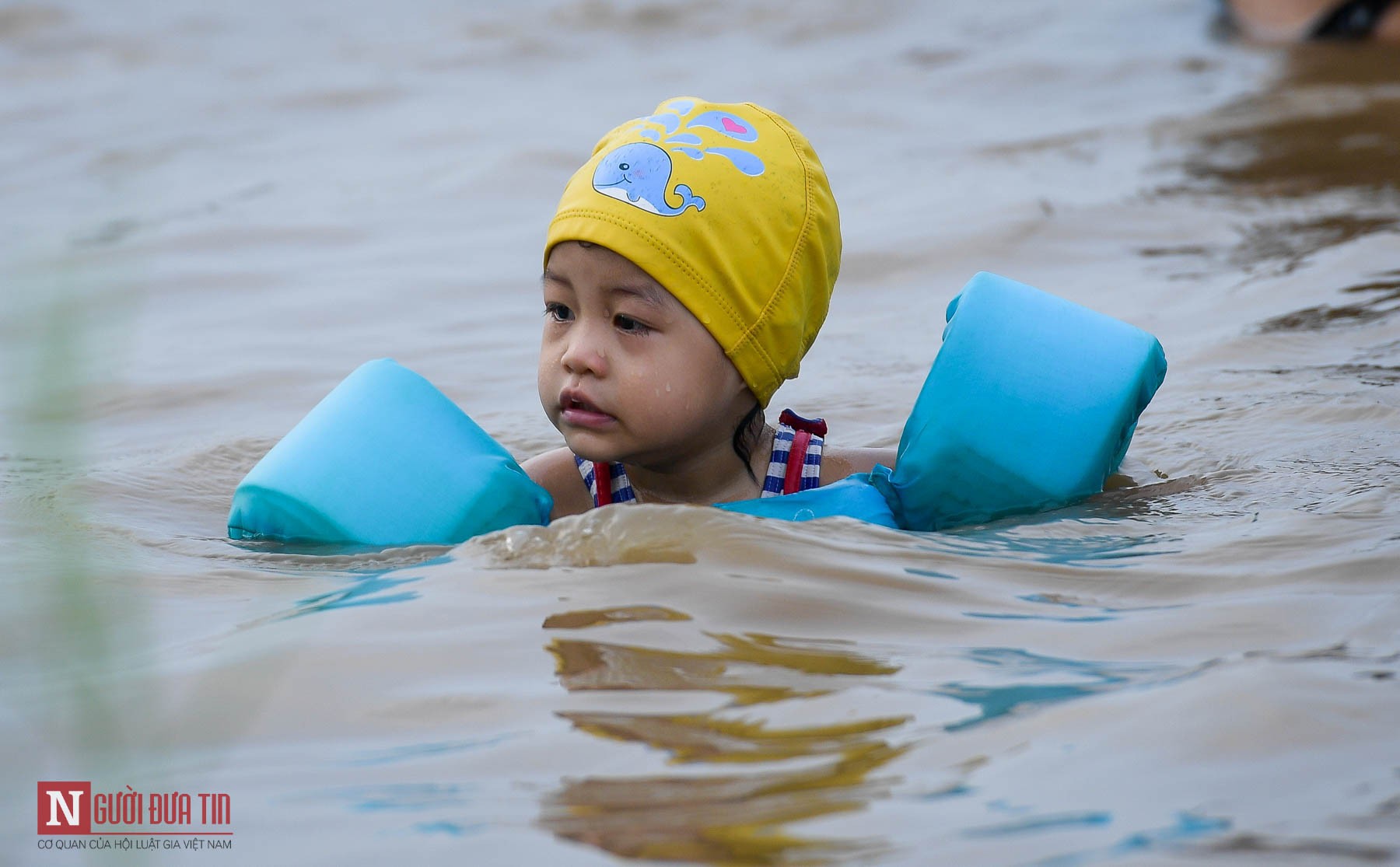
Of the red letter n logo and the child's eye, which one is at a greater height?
the child's eye

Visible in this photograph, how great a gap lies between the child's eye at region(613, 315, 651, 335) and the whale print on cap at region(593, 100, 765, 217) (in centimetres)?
23

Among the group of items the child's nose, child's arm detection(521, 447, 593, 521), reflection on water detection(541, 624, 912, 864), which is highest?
the child's nose

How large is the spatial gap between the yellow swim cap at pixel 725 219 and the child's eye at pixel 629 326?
0.10m

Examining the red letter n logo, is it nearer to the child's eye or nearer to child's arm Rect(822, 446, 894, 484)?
the child's eye

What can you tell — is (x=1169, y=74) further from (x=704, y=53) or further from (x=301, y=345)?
(x=301, y=345)

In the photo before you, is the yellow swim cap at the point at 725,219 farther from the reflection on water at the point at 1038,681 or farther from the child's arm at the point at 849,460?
the reflection on water at the point at 1038,681

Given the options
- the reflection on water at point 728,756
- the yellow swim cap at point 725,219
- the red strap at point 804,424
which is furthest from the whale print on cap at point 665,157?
the reflection on water at point 728,756

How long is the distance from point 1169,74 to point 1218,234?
4.29 meters

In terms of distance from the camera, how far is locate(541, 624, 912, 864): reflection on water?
1730 mm

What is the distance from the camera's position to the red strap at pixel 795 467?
3.51 meters

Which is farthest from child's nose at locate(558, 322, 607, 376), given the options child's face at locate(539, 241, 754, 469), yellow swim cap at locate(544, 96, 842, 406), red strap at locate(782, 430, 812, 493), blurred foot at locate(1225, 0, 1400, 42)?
blurred foot at locate(1225, 0, 1400, 42)

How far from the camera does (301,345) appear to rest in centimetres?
551

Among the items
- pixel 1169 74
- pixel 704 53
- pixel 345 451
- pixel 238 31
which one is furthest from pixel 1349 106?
pixel 238 31

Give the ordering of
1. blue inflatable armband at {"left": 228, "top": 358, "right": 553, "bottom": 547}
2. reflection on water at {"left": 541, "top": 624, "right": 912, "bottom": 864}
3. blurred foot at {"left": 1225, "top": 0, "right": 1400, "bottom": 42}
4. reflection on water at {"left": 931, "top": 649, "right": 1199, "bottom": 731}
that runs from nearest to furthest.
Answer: reflection on water at {"left": 541, "top": 624, "right": 912, "bottom": 864}
reflection on water at {"left": 931, "top": 649, "right": 1199, "bottom": 731}
blue inflatable armband at {"left": 228, "top": 358, "right": 553, "bottom": 547}
blurred foot at {"left": 1225, "top": 0, "right": 1400, "bottom": 42}
